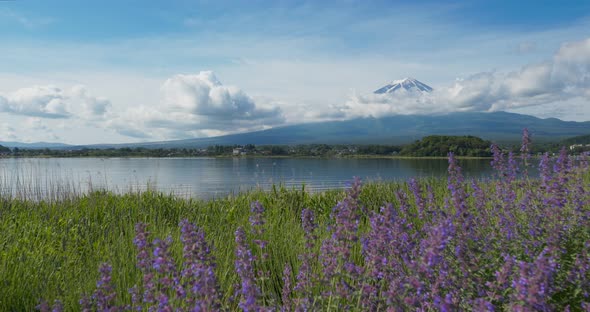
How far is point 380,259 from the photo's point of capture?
2420 mm

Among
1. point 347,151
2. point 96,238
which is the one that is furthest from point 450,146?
point 96,238

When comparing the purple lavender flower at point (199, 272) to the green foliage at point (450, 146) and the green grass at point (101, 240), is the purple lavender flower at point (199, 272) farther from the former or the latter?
the green foliage at point (450, 146)

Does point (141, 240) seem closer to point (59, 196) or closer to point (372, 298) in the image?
point (372, 298)

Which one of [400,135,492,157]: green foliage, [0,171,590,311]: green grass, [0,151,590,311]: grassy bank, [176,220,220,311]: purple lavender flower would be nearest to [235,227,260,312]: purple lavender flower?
[0,151,590,311]: grassy bank

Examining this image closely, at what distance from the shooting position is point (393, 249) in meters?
2.67

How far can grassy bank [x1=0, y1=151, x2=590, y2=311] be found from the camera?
2303 millimetres

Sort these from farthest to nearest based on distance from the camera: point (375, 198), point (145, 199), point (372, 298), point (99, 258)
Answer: point (375, 198) → point (145, 199) → point (99, 258) → point (372, 298)

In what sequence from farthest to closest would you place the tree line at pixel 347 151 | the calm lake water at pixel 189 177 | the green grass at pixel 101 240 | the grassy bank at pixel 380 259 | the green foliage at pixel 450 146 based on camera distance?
the tree line at pixel 347 151 → the green foliage at pixel 450 146 → the calm lake water at pixel 189 177 → the green grass at pixel 101 240 → the grassy bank at pixel 380 259

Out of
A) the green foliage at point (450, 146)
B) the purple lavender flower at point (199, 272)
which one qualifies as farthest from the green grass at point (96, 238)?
the green foliage at point (450, 146)

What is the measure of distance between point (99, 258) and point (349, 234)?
3.20 metres

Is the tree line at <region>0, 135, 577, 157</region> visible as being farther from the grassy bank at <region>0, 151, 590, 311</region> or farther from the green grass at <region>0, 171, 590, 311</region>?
the grassy bank at <region>0, 151, 590, 311</region>

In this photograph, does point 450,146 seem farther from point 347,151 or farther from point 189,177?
point 347,151

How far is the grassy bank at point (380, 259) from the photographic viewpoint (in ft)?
7.55

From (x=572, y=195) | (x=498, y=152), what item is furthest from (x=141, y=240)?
(x=572, y=195)
